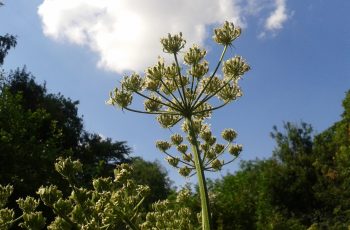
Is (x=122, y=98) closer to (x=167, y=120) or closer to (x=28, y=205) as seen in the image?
(x=167, y=120)

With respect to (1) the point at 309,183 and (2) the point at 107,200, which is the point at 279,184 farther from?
(2) the point at 107,200

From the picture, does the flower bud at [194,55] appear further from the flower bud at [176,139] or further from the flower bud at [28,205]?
the flower bud at [28,205]

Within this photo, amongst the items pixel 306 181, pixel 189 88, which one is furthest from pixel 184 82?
pixel 306 181

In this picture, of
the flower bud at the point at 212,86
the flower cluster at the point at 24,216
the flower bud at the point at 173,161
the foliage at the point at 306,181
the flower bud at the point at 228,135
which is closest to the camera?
the flower cluster at the point at 24,216

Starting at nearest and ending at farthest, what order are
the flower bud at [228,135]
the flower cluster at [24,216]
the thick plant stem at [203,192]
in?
the flower cluster at [24,216]
the thick plant stem at [203,192]
the flower bud at [228,135]

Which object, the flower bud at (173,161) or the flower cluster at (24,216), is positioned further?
the flower bud at (173,161)

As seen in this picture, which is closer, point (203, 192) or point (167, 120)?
point (203, 192)

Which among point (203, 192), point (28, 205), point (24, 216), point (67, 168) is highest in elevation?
point (203, 192)

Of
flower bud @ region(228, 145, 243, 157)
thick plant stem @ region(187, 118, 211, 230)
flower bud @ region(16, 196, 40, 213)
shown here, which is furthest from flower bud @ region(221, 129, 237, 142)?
flower bud @ region(16, 196, 40, 213)

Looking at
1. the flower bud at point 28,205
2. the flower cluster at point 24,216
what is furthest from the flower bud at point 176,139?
the flower bud at point 28,205

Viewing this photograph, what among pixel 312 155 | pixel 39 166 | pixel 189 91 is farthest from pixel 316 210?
pixel 189 91

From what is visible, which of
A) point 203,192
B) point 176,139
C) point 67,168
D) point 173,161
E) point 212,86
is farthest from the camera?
point 176,139

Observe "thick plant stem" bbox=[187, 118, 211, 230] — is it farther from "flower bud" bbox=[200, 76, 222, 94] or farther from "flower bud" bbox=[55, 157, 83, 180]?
"flower bud" bbox=[55, 157, 83, 180]

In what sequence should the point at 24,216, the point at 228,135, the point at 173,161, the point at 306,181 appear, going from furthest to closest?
the point at 306,181, the point at 228,135, the point at 173,161, the point at 24,216
